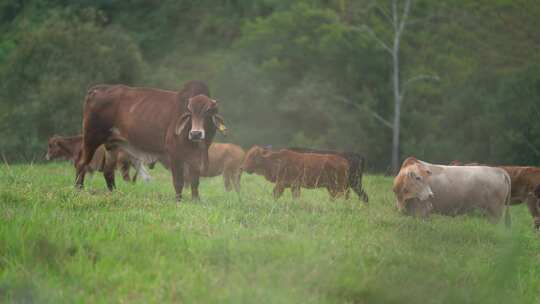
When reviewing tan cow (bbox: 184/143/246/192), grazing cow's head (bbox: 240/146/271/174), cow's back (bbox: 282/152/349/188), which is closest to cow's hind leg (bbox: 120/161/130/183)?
tan cow (bbox: 184/143/246/192)

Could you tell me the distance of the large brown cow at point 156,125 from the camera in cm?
1105

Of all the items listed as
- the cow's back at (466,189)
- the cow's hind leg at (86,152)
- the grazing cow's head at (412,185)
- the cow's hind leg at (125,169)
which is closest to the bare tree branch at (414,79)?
the cow's hind leg at (125,169)

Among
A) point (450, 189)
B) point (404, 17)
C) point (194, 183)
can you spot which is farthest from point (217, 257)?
point (404, 17)

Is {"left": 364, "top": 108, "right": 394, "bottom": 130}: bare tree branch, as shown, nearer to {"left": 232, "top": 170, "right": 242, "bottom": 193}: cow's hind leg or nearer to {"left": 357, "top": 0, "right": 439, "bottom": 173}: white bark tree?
{"left": 357, "top": 0, "right": 439, "bottom": 173}: white bark tree

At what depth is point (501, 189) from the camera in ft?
41.3

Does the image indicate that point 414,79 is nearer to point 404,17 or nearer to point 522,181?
point 404,17

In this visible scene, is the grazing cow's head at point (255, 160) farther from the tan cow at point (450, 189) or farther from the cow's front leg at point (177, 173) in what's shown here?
the cow's front leg at point (177, 173)

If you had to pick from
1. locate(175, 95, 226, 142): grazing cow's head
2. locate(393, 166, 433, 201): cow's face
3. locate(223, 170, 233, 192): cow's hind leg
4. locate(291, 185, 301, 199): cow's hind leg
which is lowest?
locate(223, 170, 233, 192): cow's hind leg

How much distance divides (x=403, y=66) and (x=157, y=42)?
14.7 m

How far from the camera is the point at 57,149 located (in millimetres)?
20625

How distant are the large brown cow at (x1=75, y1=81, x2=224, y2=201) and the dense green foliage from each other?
2285cm

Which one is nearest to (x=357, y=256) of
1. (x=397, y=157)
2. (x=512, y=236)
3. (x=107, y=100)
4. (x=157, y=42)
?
(x=512, y=236)

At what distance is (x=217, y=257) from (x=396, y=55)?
38.0 m

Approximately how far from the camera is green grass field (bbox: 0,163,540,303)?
5.62 m
